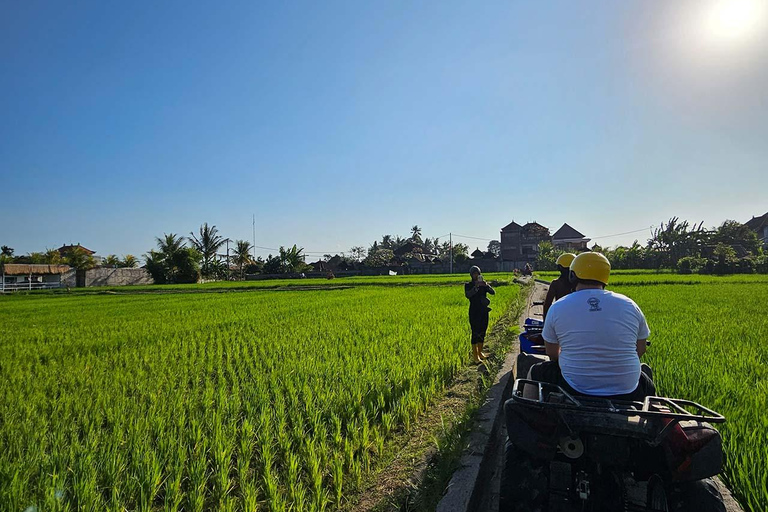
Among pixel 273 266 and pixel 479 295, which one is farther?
pixel 273 266

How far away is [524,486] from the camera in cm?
172

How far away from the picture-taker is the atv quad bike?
1456 mm

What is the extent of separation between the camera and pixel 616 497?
62.6 inches

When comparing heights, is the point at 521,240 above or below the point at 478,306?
above

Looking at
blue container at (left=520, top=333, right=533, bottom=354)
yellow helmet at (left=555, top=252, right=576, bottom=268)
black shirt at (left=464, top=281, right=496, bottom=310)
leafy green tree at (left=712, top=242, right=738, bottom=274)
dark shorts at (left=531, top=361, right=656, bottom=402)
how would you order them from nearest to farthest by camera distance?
dark shorts at (left=531, top=361, right=656, bottom=402) → blue container at (left=520, top=333, right=533, bottom=354) → yellow helmet at (left=555, top=252, right=576, bottom=268) → black shirt at (left=464, top=281, right=496, bottom=310) → leafy green tree at (left=712, top=242, right=738, bottom=274)

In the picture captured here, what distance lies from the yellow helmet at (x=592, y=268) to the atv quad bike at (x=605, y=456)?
64 centimetres

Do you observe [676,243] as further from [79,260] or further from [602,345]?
[79,260]

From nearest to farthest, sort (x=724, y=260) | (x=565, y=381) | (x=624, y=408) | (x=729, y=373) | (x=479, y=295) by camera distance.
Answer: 1. (x=624, y=408)
2. (x=565, y=381)
3. (x=729, y=373)
4. (x=479, y=295)
5. (x=724, y=260)

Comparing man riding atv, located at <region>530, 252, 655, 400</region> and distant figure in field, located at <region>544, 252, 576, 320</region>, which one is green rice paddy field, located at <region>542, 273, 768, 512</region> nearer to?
man riding atv, located at <region>530, 252, 655, 400</region>

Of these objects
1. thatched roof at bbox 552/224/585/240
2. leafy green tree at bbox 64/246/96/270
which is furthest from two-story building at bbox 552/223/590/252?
leafy green tree at bbox 64/246/96/270

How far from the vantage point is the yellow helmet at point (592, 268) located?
2.05 metres

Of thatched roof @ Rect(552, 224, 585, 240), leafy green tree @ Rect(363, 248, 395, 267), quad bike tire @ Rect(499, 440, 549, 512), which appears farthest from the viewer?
thatched roof @ Rect(552, 224, 585, 240)

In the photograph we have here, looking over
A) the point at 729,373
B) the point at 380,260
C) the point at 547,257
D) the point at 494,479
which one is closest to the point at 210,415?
the point at 494,479

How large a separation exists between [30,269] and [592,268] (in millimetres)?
50068
